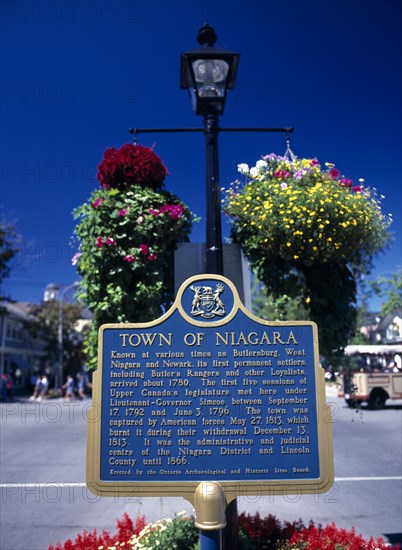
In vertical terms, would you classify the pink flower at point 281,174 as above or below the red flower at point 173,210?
above

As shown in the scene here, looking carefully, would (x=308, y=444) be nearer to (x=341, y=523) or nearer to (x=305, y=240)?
(x=305, y=240)

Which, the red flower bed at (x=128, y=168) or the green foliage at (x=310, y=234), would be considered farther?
the red flower bed at (x=128, y=168)

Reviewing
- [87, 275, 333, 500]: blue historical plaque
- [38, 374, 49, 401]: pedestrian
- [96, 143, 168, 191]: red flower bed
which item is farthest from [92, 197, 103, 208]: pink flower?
[38, 374, 49, 401]: pedestrian

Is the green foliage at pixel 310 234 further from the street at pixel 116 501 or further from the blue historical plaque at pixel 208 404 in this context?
the street at pixel 116 501

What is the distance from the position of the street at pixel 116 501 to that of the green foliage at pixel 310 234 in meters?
1.14

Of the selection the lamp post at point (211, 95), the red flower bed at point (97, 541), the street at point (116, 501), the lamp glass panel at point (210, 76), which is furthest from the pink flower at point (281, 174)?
the red flower bed at point (97, 541)

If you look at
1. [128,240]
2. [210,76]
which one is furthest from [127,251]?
[210,76]

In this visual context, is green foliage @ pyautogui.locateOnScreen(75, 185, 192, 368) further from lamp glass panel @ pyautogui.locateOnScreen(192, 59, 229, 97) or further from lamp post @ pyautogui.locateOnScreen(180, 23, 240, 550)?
lamp glass panel @ pyautogui.locateOnScreen(192, 59, 229, 97)

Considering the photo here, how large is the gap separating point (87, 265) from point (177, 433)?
180 cm

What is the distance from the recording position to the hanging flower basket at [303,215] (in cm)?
403

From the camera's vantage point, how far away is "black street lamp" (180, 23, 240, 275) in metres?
3.88

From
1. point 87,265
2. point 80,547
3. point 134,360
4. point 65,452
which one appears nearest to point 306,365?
point 134,360

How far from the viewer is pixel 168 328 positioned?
141 inches

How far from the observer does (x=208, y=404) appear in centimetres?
345
